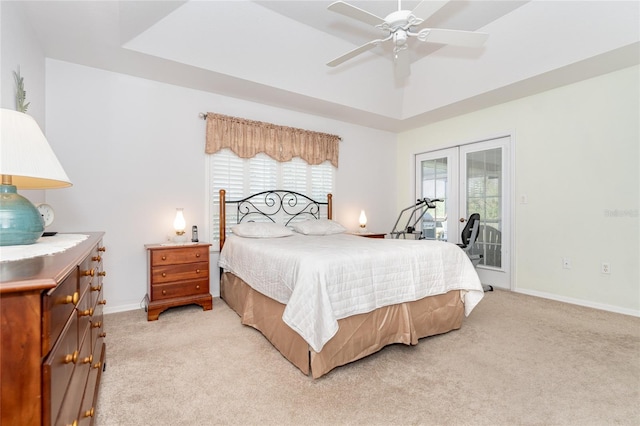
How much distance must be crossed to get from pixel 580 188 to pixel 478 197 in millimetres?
1226

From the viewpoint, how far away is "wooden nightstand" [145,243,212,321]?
2926mm

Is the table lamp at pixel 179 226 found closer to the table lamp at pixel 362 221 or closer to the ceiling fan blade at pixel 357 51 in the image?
the ceiling fan blade at pixel 357 51

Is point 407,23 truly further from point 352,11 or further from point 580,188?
point 580,188

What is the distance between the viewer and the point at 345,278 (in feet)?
6.37

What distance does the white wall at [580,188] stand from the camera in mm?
3090

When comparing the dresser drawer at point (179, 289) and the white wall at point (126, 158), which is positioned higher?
the white wall at point (126, 158)

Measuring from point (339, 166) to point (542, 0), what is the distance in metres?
3.00

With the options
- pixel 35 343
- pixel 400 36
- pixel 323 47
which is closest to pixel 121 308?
pixel 35 343

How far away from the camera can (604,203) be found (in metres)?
3.23

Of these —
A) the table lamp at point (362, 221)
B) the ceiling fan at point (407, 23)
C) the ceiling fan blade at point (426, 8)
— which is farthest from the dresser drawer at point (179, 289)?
the ceiling fan blade at point (426, 8)

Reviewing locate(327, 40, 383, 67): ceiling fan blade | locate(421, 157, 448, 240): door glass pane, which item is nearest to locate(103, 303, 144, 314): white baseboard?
locate(327, 40, 383, 67): ceiling fan blade

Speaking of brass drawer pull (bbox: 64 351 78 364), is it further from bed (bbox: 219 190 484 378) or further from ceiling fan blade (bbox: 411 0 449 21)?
ceiling fan blade (bbox: 411 0 449 21)

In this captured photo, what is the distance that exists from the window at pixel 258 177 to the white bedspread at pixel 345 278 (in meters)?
1.20

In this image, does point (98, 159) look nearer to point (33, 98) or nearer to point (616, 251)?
point (33, 98)
